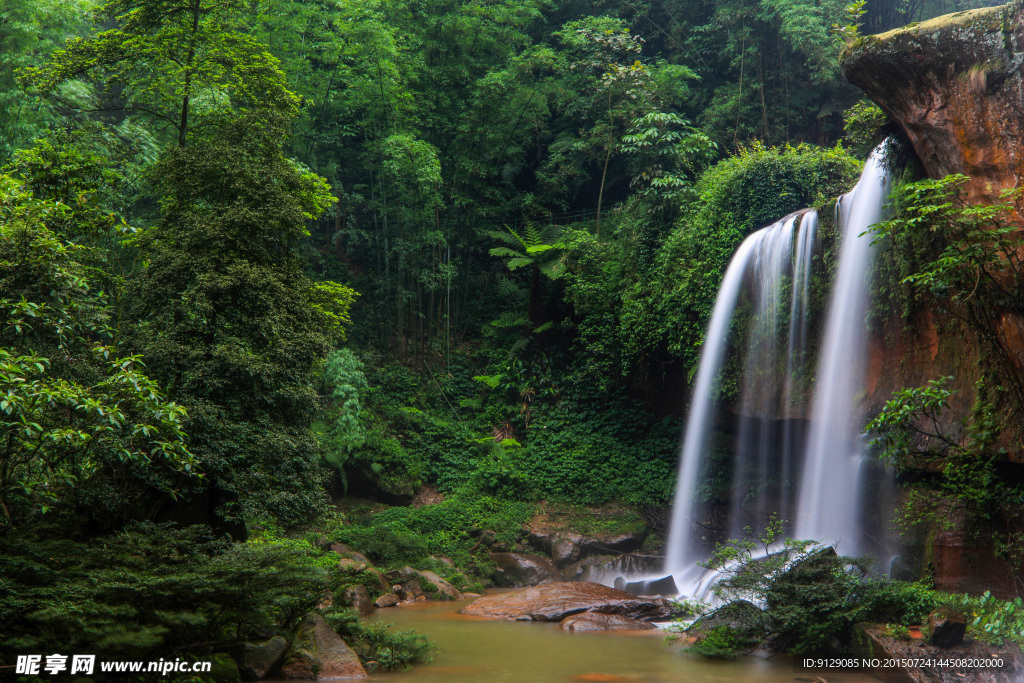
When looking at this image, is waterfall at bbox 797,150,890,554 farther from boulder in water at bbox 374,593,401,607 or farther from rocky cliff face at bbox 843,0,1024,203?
A: boulder in water at bbox 374,593,401,607

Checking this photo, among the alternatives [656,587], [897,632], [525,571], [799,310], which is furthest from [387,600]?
[799,310]

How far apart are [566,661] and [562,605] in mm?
2935

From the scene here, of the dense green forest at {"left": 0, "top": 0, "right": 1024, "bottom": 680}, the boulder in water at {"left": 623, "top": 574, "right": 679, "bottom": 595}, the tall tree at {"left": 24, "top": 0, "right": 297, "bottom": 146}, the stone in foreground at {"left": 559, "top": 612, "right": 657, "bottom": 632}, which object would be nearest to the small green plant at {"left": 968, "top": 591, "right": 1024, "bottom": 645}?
the dense green forest at {"left": 0, "top": 0, "right": 1024, "bottom": 680}

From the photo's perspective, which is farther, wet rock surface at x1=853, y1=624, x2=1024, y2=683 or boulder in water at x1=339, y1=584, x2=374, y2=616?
boulder in water at x1=339, y1=584, x2=374, y2=616

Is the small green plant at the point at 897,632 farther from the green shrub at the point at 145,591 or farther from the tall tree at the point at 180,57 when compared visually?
the tall tree at the point at 180,57

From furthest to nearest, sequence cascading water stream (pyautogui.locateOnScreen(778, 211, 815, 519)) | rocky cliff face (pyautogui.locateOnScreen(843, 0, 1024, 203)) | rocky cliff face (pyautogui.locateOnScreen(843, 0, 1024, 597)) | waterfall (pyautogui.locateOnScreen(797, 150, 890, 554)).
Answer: cascading water stream (pyautogui.locateOnScreen(778, 211, 815, 519))
waterfall (pyautogui.locateOnScreen(797, 150, 890, 554))
rocky cliff face (pyautogui.locateOnScreen(843, 0, 1024, 203))
rocky cliff face (pyautogui.locateOnScreen(843, 0, 1024, 597))

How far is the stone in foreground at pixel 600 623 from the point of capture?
33.9ft

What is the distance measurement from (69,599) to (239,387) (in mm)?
3187

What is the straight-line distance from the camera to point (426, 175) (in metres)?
18.5

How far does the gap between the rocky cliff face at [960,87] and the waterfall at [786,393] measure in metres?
1.49

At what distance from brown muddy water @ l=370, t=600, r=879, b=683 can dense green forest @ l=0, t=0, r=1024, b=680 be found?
A: 825mm

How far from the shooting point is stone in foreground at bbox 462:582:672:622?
35.8ft

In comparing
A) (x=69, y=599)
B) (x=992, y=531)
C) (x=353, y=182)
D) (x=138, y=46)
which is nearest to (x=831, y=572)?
(x=992, y=531)

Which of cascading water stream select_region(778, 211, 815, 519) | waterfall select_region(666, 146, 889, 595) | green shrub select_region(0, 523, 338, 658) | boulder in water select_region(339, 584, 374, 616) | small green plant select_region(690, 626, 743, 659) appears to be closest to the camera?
green shrub select_region(0, 523, 338, 658)
